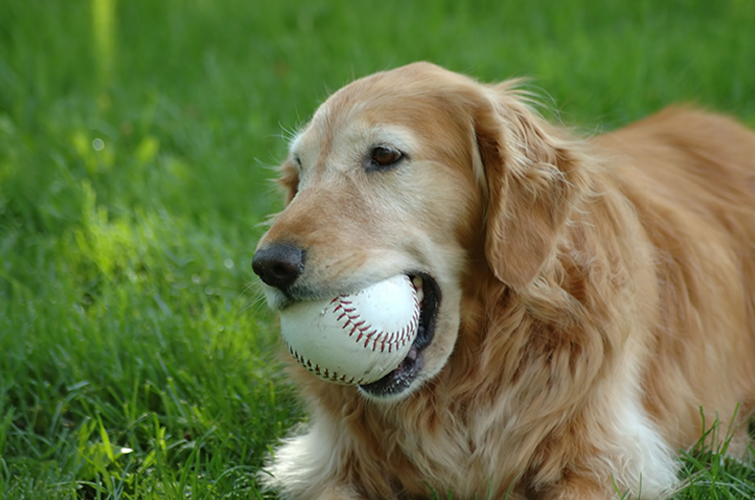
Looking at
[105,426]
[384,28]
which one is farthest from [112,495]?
[384,28]

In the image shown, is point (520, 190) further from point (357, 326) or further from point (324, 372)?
point (324, 372)

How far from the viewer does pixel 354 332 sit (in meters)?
2.41

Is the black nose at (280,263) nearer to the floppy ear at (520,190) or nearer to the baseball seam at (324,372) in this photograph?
the baseball seam at (324,372)

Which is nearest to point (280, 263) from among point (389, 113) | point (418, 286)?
point (418, 286)

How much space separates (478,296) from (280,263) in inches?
29.2

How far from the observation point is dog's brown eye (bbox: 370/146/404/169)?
268cm

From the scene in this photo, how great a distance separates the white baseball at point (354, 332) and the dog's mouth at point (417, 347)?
0.10 meters

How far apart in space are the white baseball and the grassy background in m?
0.66

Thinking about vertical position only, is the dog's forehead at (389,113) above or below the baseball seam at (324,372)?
above

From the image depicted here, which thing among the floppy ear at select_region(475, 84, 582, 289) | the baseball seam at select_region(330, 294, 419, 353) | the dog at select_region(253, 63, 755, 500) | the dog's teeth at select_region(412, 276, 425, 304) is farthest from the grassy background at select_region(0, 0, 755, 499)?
the dog's teeth at select_region(412, 276, 425, 304)

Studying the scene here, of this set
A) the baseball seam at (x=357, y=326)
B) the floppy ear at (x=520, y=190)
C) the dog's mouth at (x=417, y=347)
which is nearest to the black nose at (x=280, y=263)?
the baseball seam at (x=357, y=326)

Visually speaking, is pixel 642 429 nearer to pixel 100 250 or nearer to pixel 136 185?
pixel 100 250

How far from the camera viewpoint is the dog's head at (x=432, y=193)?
8.50 feet

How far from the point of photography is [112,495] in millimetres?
2834
